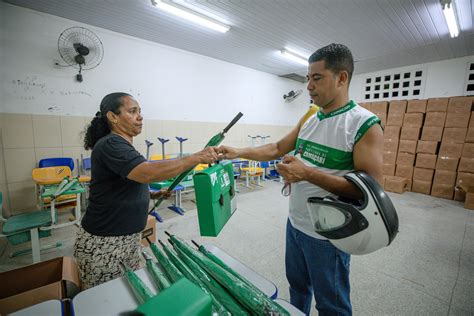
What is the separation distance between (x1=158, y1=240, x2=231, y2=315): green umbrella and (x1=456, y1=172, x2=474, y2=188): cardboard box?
613cm

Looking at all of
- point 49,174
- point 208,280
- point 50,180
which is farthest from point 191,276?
point 49,174

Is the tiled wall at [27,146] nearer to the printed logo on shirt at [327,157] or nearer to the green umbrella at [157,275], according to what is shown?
the green umbrella at [157,275]

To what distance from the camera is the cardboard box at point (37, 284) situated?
3.53ft

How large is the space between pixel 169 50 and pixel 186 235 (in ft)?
12.4

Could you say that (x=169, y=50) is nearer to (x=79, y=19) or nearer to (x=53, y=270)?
(x=79, y=19)

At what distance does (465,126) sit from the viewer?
15.1ft

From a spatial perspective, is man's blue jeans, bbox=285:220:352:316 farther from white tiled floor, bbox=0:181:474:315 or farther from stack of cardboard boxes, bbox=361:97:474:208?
stack of cardboard boxes, bbox=361:97:474:208

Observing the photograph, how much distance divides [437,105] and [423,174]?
5.27ft

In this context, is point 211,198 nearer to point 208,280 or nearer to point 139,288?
point 208,280

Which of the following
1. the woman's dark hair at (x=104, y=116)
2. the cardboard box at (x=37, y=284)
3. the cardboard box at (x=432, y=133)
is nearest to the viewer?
the cardboard box at (x=37, y=284)

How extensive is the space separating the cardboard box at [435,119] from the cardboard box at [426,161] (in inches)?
28.9

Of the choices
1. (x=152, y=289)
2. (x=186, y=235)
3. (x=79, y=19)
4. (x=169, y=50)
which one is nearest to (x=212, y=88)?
(x=169, y=50)

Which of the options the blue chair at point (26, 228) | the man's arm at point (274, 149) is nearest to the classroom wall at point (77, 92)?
the blue chair at point (26, 228)

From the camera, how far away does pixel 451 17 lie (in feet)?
10.6
